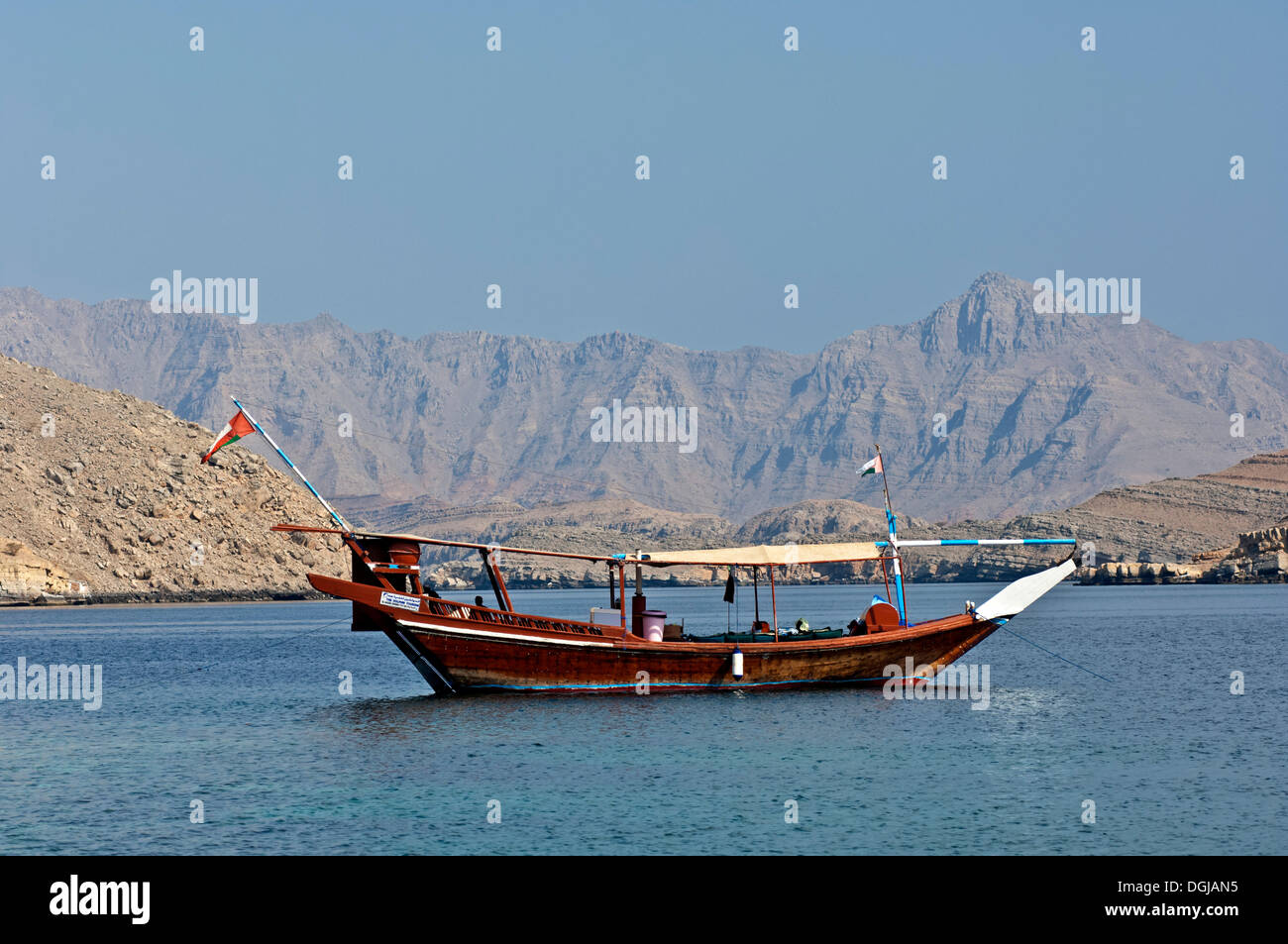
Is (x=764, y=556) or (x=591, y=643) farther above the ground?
(x=764, y=556)

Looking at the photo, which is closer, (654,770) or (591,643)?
(654,770)

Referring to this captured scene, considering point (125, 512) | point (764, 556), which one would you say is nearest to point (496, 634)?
point (764, 556)

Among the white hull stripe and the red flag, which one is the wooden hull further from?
the red flag

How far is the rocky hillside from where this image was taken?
170875mm

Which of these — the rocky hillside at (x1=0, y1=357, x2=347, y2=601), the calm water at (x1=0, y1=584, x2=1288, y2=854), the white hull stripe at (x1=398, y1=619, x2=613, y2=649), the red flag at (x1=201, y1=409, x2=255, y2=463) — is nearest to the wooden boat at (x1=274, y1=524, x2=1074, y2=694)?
the white hull stripe at (x1=398, y1=619, x2=613, y2=649)

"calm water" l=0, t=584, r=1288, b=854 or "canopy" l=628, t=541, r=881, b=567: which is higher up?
"canopy" l=628, t=541, r=881, b=567

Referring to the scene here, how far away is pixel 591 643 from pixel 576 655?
30.1 inches

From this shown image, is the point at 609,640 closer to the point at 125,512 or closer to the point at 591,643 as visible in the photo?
the point at 591,643

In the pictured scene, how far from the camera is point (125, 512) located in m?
178

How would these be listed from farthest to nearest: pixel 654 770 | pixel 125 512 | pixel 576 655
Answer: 1. pixel 125 512
2. pixel 576 655
3. pixel 654 770

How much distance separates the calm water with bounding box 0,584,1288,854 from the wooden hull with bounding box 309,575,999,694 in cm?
94

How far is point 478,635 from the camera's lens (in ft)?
164
